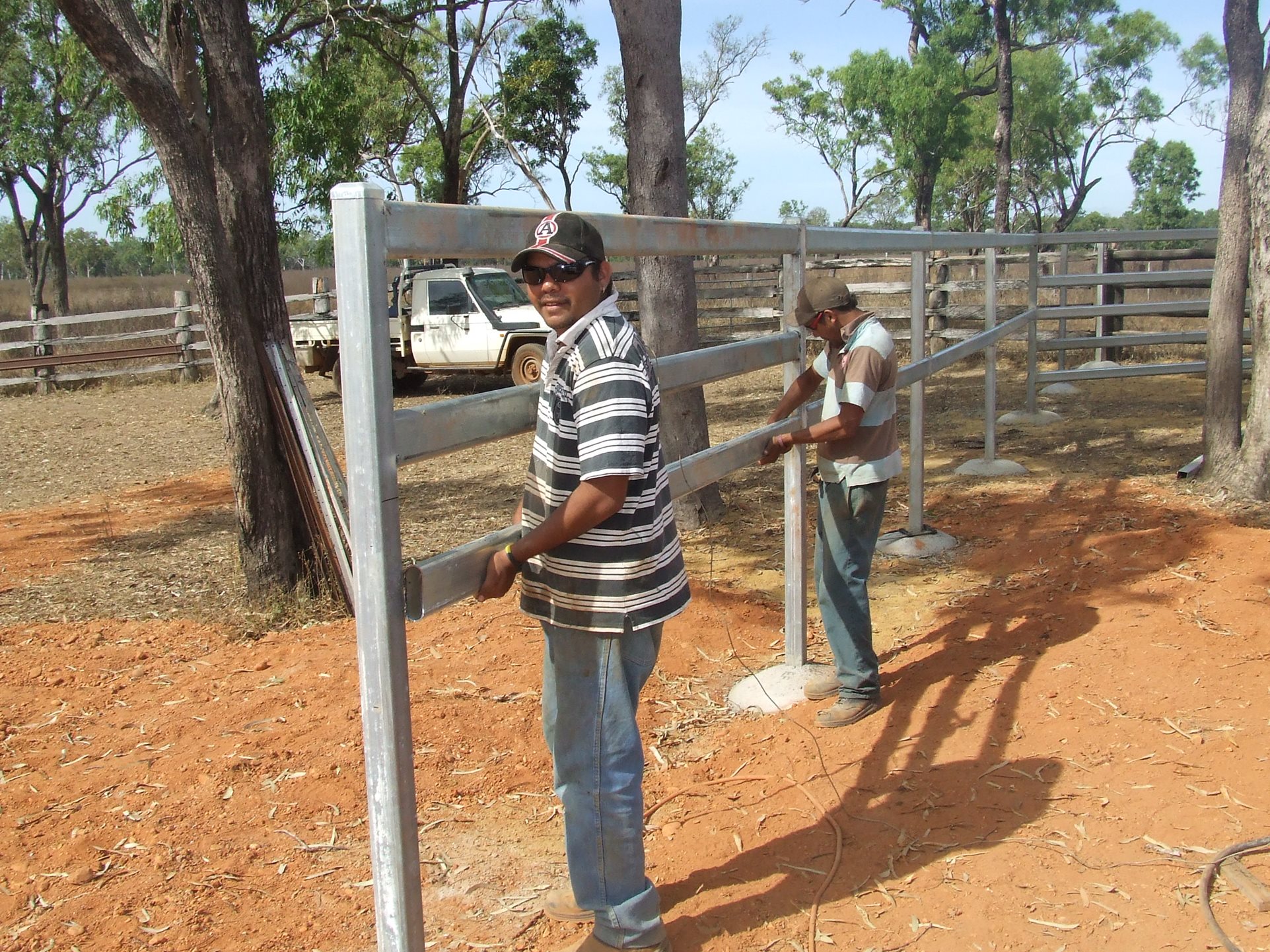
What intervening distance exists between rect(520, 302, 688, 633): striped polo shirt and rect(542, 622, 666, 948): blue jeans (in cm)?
9

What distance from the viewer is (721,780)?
385cm

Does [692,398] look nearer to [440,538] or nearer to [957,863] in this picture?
[440,538]

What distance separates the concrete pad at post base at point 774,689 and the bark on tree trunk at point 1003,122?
1848 centimetres

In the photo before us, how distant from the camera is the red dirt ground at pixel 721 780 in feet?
9.89

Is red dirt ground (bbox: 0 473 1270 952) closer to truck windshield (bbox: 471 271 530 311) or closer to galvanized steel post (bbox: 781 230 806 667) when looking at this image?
galvanized steel post (bbox: 781 230 806 667)

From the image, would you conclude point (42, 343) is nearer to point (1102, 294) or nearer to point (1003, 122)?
point (1102, 294)

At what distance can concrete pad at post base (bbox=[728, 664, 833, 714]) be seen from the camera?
14.7ft

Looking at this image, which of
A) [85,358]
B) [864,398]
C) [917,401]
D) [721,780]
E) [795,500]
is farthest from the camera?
[85,358]

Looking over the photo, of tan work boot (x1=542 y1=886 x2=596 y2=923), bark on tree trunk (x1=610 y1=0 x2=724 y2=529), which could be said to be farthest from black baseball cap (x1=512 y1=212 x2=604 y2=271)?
bark on tree trunk (x1=610 y1=0 x2=724 y2=529)

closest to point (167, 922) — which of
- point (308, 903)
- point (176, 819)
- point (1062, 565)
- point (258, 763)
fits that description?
point (308, 903)

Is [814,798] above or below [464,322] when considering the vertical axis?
below

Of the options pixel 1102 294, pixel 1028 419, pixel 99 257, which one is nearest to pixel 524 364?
pixel 1028 419

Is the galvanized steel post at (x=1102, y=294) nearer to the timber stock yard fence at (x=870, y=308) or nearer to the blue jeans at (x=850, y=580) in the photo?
the timber stock yard fence at (x=870, y=308)

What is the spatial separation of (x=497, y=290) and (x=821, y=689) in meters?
13.9
